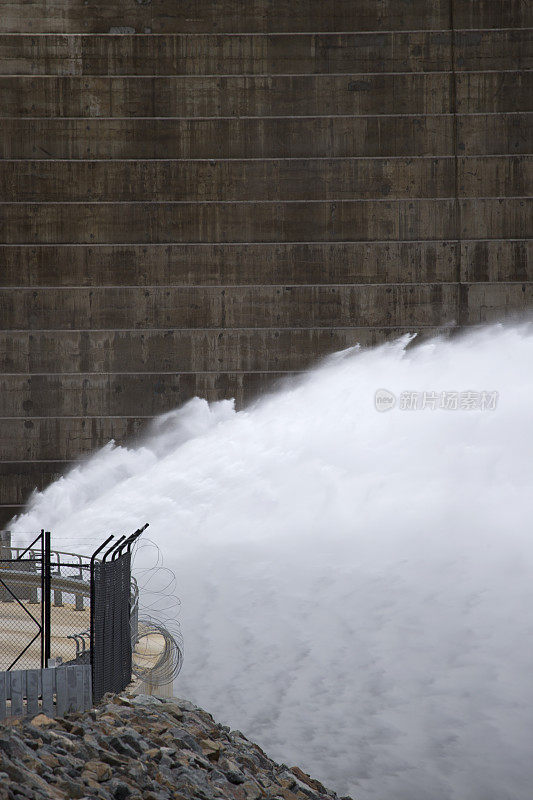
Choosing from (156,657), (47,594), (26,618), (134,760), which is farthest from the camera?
(26,618)

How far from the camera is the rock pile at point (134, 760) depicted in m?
6.05

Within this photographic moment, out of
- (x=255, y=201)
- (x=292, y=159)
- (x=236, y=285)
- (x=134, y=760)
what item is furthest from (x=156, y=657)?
(x=292, y=159)

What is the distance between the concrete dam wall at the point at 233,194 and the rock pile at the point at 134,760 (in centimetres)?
867

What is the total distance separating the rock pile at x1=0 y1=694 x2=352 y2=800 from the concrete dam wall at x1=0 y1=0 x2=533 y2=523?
8671 mm

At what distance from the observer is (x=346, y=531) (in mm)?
15320

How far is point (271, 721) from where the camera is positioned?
12.0m

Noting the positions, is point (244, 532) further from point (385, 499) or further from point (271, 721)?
point (271, 721)

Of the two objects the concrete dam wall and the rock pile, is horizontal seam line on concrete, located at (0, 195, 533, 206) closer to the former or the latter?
the concrete dam wall

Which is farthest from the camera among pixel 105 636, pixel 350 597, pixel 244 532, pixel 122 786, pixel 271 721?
pixel 244 532

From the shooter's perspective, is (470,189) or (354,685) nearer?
(354,685)

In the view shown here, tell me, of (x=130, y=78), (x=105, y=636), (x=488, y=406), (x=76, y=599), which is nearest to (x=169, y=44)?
(x=130, y=78)

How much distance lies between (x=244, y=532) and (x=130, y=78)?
921 cm

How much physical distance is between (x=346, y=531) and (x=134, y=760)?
9132mm

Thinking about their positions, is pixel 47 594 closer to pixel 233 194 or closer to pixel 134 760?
pixel 134 760
